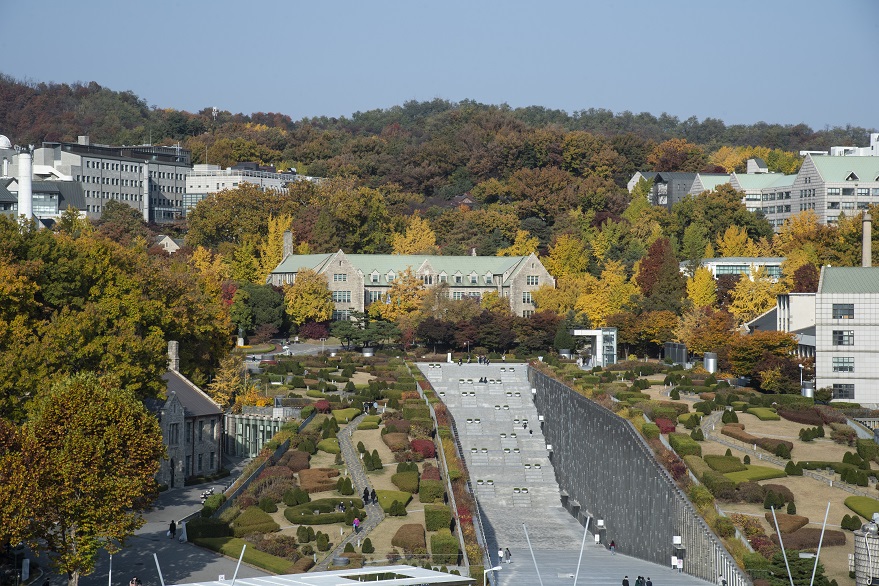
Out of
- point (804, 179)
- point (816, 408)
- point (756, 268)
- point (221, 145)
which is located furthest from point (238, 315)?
point (221, 145)

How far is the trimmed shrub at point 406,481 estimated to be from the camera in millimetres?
64450

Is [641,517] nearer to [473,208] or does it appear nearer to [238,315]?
[238,315]

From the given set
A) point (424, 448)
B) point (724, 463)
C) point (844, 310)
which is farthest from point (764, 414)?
point (424, 448)

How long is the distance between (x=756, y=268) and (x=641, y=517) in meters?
56.8

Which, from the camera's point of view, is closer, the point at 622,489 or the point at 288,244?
the point at 622,489

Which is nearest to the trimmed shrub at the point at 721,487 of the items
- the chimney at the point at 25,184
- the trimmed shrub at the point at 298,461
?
the trimmed shrub at the point at 298,461

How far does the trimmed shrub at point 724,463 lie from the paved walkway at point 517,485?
5.77 meters

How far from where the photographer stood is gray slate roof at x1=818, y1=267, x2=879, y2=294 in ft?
265

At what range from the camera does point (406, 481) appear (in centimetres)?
6506

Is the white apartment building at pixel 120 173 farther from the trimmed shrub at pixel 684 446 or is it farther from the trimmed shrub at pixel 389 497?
the trimmed shrub at pixel 684 446

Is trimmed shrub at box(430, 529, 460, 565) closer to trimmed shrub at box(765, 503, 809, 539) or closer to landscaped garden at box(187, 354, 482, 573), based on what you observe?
landscaped garden at box(187, 354, 482, 573)

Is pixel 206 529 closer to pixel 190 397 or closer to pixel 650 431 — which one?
pixel 190 397

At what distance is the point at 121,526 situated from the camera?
149ft

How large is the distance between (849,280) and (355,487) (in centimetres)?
→ 3409
